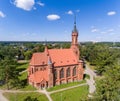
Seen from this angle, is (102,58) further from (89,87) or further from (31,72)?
(31,72)

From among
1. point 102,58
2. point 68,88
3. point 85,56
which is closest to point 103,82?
point 68,88

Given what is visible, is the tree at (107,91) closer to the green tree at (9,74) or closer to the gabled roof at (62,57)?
the gabled roof at (62,57)

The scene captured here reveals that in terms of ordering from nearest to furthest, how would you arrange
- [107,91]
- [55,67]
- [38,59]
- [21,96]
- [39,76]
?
[107,91] < [21,96] < [39,76] < [38,59] < [55,67]

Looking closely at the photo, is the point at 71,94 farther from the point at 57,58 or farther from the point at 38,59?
the point at 38,59

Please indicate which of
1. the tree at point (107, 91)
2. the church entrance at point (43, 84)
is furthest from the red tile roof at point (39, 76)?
the tree at point (107, 91)

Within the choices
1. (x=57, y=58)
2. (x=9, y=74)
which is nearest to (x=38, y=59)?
(x=57, y=58)

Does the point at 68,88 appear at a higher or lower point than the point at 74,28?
lower
